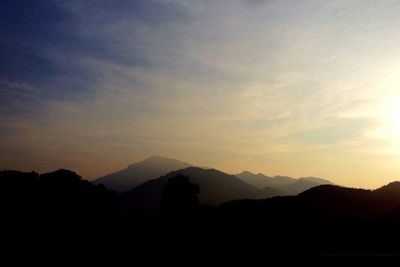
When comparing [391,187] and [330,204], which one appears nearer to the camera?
[330,204]

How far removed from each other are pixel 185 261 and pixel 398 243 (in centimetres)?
3699

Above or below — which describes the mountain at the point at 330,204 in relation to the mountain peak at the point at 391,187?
below

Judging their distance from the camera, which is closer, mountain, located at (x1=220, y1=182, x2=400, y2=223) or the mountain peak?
mountain, located at (x1=220, y1=182, x2=400, y2=223)

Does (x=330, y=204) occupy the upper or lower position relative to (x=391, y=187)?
lower

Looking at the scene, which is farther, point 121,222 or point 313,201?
point 313,201

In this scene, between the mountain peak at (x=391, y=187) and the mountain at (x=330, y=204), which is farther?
the mountain peak at (x=391, y=187)

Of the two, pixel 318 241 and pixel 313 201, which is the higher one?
pixel 313 201

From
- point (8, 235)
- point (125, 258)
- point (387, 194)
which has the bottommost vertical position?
point (8, 235)

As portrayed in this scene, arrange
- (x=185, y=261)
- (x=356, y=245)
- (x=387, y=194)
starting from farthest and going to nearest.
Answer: (x=387, y=194)
(x=356, y=245)
(x=185, y=261)

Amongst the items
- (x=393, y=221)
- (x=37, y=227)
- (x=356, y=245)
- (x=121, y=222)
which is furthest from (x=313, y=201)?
(x=37, y=227)

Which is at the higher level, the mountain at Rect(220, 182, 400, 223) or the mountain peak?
the mountain peak

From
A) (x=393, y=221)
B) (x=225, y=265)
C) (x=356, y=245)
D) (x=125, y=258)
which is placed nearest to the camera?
(x=225, y=265)

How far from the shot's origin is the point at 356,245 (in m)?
40.2

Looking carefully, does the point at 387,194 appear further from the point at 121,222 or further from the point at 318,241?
the point at 121,222
